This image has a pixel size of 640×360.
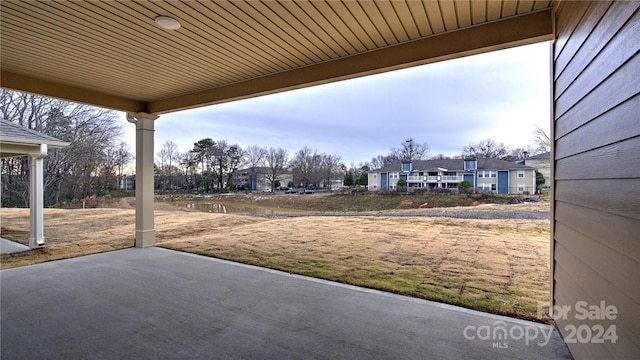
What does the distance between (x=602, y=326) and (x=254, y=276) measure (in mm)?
3206

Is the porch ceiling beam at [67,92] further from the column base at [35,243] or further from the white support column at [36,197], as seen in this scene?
the column base at [35,243]

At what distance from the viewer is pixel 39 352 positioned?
6.61ft

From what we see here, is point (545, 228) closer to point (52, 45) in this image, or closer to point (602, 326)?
point (602, 326)

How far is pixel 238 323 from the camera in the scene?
2.45m

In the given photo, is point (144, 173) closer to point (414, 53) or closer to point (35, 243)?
point (35, 243)

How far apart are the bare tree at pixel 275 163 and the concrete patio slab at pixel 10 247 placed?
28020 mm

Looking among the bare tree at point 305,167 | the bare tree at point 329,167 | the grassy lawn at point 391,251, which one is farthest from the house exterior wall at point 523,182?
the bare tree at point 305,167

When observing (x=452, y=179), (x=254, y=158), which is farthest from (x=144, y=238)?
(x=254, y=158)

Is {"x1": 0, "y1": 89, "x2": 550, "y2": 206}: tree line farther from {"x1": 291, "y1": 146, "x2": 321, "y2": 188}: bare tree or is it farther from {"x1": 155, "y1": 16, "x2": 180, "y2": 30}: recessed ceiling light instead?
{"x1": 155, "y1": 16, "x2": 180, "y2": 30}: recessed ceiling light

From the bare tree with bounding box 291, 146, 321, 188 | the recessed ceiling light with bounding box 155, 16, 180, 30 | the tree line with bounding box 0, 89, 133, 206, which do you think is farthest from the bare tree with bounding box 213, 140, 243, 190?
the recessed ceiling light with bounding box 155, 16, 180, 30

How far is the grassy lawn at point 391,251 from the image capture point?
10.8 feet

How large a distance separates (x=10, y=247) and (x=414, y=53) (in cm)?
780

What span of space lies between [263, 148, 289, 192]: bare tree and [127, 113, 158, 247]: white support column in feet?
94.5

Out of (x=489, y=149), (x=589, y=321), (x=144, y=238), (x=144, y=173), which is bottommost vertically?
(x=144, y=238)
